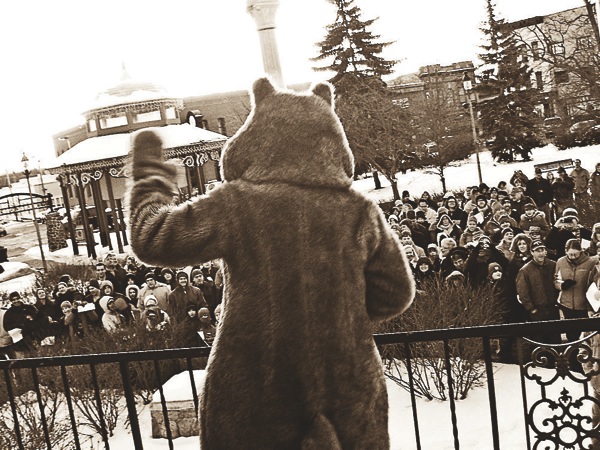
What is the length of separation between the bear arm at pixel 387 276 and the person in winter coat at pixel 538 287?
20.9 ft

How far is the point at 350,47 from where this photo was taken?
36.3 m

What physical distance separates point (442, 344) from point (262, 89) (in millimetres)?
6690

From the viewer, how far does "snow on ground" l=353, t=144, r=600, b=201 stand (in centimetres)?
3247

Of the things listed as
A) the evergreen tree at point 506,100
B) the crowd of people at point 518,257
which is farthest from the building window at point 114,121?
the evergreen tree at point 506,100

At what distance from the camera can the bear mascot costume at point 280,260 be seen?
2.40m

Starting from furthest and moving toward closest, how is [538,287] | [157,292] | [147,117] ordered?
[147,117] → [157,292] → [538,287]

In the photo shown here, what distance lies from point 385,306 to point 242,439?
0.69 metres

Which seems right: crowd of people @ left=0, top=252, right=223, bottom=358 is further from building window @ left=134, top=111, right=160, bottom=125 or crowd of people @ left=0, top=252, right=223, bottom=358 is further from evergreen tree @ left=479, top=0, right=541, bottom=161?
evergreen tree @ left=479, top=0, right=541, bottom=161

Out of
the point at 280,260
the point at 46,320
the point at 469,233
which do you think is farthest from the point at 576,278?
the point at 46,320

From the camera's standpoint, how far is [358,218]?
247 cm

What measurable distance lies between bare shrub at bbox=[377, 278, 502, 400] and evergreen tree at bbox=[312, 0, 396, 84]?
93.7 feet

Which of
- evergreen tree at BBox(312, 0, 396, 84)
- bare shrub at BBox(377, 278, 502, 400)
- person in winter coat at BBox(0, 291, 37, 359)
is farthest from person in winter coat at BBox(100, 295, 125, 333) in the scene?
evergreen tree at BBox(312, 0, 396, 84)

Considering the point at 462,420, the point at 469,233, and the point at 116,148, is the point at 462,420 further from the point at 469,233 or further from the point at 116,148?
the point at 116,148

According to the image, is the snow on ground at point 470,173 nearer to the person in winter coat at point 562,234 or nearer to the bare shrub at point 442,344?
the person in winter coat at point 562,234
